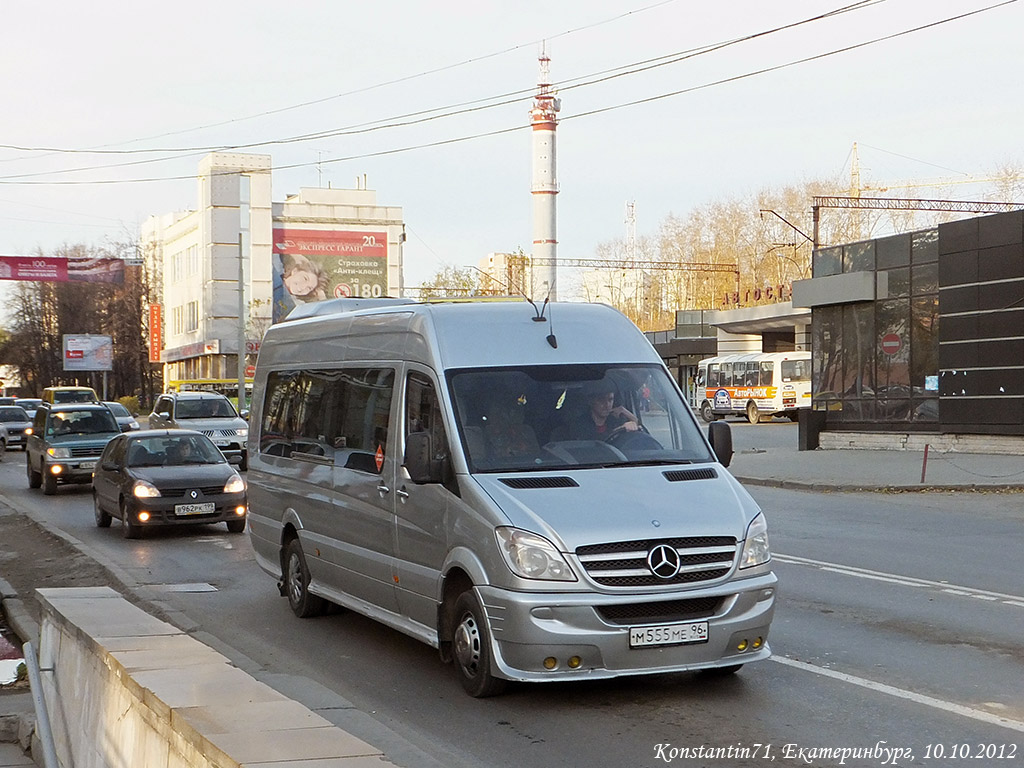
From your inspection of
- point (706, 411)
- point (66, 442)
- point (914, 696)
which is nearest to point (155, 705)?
point (914, 696)

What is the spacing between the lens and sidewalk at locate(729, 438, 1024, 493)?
78.1ft

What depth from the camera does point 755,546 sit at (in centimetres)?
744

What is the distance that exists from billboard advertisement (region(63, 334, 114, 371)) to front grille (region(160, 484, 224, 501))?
7063 cm

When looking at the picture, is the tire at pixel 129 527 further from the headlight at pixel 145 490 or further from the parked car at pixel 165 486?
the headlight at pixel 145 490

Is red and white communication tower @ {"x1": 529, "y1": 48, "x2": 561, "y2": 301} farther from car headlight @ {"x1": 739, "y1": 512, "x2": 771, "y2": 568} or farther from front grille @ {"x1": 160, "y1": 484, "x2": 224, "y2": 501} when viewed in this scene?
car headlight @ {"x1": 739, "y1": 512, "x2": 771, "y2": 568}

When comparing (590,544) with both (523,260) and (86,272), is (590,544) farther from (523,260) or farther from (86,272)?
(523,260)

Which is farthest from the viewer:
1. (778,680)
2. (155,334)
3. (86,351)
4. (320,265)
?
(320,265)

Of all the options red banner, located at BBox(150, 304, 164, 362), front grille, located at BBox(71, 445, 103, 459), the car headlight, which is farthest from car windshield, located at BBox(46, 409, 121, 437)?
red banner, located at BBox(150, 304, 164, 362)

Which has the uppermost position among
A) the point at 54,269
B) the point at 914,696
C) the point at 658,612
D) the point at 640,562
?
the point at 54,269

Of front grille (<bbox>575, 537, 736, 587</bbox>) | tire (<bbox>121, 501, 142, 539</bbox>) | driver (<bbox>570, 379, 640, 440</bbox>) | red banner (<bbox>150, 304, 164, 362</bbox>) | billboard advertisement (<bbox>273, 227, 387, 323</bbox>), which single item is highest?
billboard advertisement (<bbox>273, 227, 387, 323</bbox>)

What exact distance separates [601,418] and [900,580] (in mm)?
5178

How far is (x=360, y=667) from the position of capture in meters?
8.67

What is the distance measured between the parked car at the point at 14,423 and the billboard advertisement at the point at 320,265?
51185mm

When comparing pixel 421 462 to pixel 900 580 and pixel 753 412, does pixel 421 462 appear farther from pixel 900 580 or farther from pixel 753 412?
pixel 753 412
